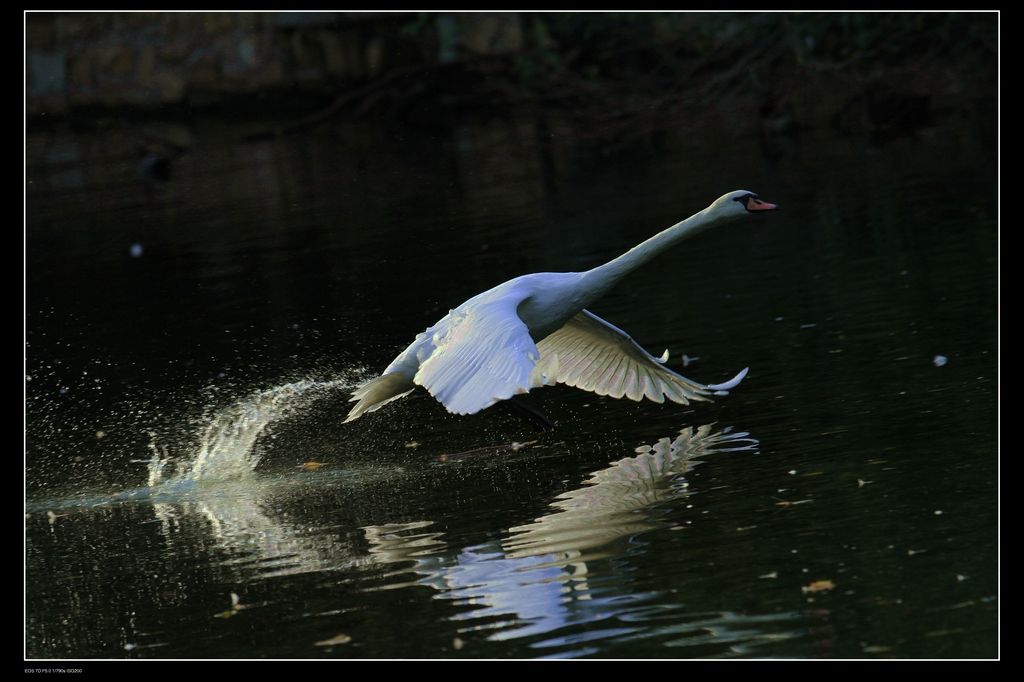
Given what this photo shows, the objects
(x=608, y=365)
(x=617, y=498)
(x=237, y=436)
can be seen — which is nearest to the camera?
(x=617, y=498)

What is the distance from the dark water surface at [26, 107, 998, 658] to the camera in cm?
627

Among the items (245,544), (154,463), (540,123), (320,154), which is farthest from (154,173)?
(245,544)

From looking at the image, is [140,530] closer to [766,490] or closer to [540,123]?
[766,490]

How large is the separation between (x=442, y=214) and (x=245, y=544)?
14019 mm

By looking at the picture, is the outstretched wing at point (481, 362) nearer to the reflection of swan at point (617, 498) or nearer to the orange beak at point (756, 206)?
the reflection of swan at point (617, 498)

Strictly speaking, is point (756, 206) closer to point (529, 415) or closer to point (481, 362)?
point (529, 415)

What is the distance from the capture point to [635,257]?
9.09 meters

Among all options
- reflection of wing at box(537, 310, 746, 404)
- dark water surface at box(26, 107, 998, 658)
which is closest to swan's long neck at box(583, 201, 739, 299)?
reflection of wing at box(537, 310, 746, 404)

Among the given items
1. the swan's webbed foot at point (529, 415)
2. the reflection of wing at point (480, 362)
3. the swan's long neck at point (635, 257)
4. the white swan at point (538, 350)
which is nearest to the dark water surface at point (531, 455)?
the swan's webbed foot at point (529, 415)

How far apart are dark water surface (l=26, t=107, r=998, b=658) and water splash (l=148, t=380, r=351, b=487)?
0.04 metres

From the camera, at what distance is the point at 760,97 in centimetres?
2853

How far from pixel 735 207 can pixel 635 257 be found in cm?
83

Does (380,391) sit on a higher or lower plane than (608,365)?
lower

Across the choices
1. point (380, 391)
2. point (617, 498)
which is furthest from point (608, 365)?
point (617, 498)
